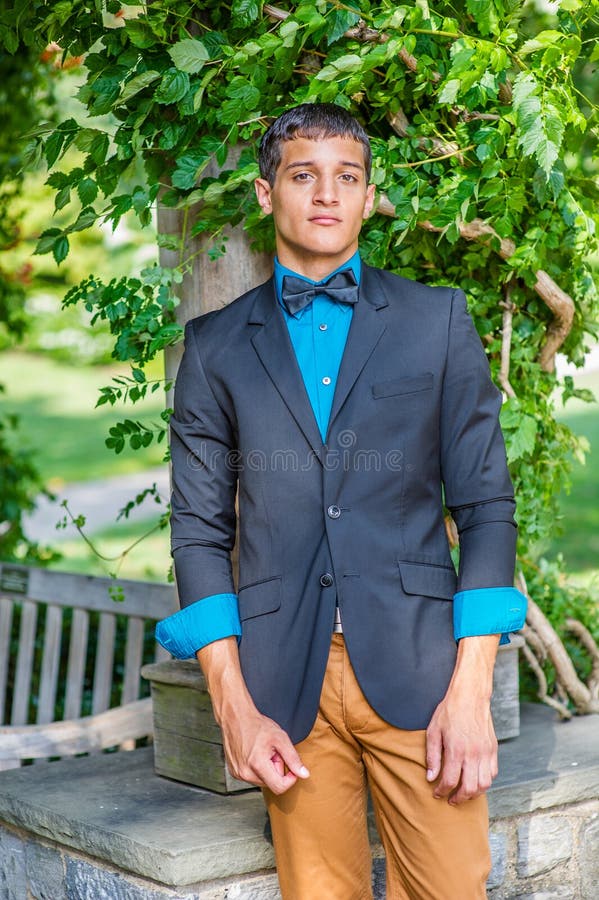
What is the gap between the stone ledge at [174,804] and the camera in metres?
2.45

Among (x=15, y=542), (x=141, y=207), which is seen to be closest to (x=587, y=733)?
(x=141, y=207)

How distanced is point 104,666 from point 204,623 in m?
1.92

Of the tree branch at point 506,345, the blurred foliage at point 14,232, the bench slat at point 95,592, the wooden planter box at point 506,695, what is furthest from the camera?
the blurred foliage at point 14,232

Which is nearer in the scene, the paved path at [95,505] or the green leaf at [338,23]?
the green leaf at [338,23]

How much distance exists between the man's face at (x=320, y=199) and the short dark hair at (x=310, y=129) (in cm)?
1

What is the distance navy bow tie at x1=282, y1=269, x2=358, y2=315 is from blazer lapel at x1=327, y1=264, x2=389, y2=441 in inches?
1.1

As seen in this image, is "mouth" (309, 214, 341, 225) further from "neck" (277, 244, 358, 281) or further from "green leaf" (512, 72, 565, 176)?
"green leaf" (512, 72, 565, 176)

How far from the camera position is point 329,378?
2.15m

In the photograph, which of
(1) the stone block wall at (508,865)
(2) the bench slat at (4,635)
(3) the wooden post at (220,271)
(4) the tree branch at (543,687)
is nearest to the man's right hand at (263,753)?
(1) the stone block wall at (508,865)

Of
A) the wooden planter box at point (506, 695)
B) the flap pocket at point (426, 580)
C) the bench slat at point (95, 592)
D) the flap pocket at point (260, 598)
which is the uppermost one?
the bench slat at point (95, 592)

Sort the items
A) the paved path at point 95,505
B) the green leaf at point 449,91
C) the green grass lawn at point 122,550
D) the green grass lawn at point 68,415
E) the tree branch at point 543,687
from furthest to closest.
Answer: the green grass lawn at point 68,415
the paved path at point 95,505
the green grass lawn at point 122,550
the tree branch at point 543,687
the green leaf at point 449,91

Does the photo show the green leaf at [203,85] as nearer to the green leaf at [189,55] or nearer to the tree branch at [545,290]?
the green leaf at [189,55]

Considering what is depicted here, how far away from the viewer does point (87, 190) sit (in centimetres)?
278

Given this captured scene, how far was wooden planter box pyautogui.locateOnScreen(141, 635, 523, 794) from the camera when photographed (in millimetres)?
2824
